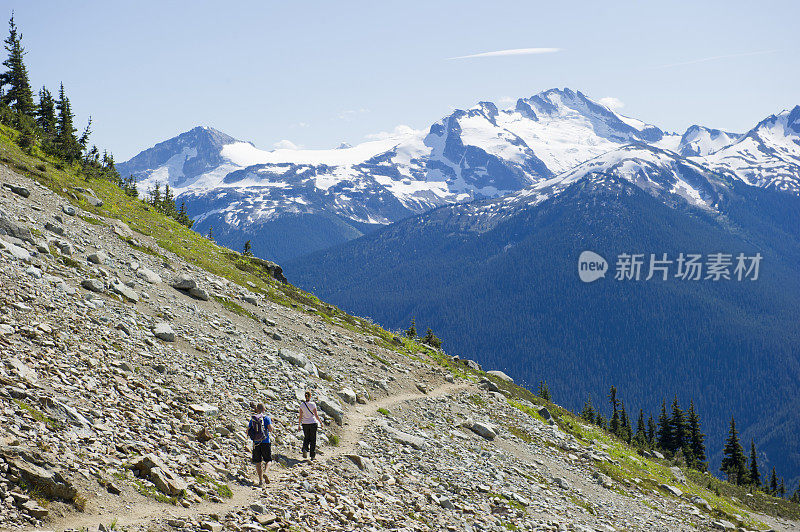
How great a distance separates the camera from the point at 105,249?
115 feet

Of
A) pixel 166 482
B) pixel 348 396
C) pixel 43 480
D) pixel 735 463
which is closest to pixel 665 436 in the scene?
pixel 735 463

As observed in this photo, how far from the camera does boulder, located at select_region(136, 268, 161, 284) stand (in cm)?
3376

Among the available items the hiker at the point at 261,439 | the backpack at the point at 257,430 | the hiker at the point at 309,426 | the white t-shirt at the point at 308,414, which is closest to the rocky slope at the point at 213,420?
the hiker at the point at 309,426

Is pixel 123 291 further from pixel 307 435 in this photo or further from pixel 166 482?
pixel 166 482

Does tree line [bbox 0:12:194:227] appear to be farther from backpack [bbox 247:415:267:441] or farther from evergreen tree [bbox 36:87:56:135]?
backpack [bbox 247:415:267:441]

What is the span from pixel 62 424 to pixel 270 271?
56.5 meters

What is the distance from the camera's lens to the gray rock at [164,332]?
25281mm

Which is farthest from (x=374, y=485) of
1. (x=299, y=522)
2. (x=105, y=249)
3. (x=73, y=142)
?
(x=73, y=142)

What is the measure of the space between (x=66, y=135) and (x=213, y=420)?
63601mm

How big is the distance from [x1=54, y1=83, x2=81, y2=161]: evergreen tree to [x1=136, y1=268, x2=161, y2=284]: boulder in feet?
130

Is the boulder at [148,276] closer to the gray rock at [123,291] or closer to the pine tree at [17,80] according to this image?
the gray rock at [123,291]

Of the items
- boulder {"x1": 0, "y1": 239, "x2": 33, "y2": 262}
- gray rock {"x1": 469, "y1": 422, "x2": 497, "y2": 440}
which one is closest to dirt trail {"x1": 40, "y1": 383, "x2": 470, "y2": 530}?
boulder {"x1": 0, "y1": 239, "x2": 33, "y2": 262}

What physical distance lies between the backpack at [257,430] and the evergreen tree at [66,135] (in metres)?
59.4

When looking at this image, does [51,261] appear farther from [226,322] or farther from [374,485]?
[374,485]
